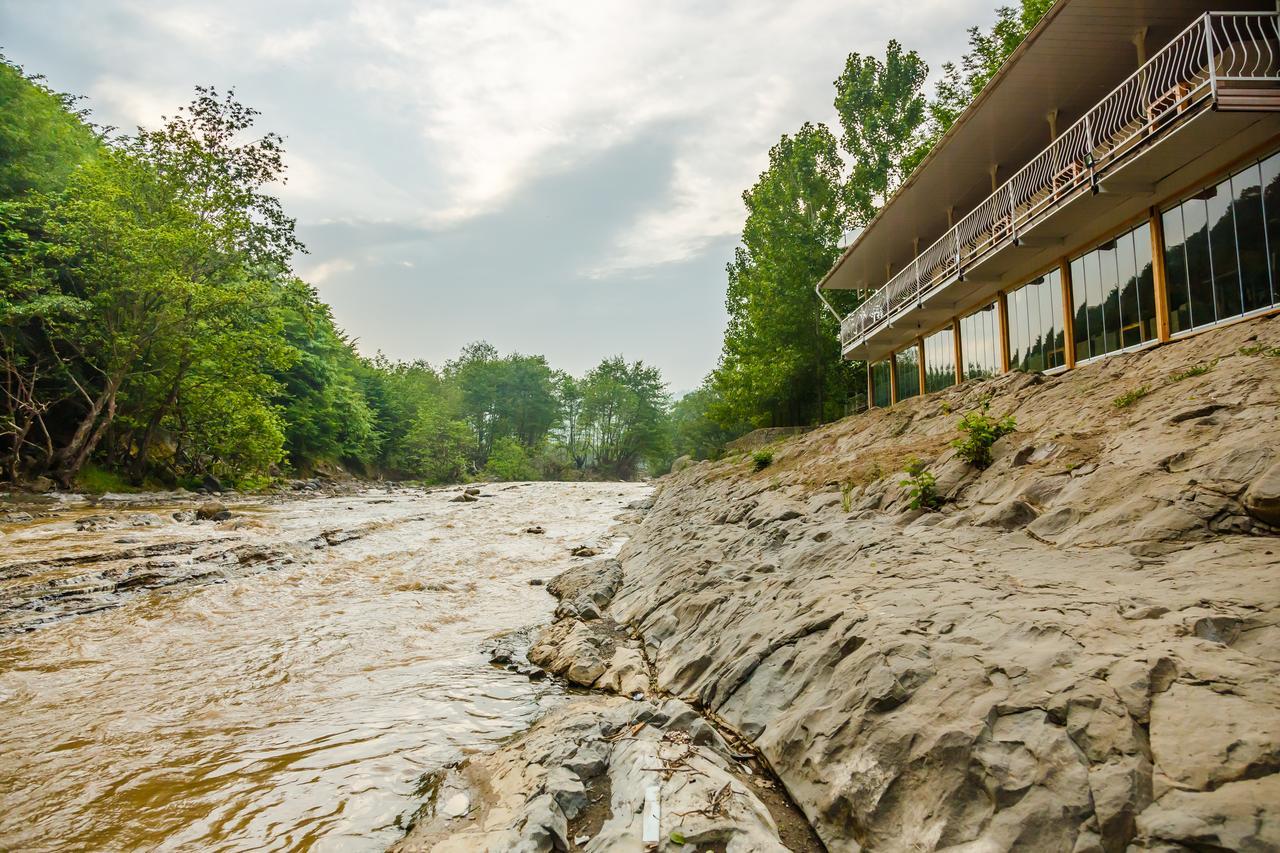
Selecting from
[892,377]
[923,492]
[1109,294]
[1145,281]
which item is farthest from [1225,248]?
[892,377]

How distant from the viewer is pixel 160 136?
2533 centimetres

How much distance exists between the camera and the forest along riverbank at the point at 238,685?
3.55 m

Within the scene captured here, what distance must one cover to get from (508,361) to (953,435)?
281 ft

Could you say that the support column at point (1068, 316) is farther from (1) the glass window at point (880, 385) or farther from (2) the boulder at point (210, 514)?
(2) the boulder at point (210, 514)

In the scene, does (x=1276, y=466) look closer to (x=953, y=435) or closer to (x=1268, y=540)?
(x=1268, y=540)

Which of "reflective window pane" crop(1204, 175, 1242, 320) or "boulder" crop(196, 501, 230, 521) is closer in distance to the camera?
"reflective window pane" crop(1204, 175, 1242, 320)

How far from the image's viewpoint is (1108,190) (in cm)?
1075

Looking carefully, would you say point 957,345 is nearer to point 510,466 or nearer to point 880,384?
point 880,384

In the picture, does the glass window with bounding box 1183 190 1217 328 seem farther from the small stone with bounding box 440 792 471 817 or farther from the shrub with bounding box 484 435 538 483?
the shrub with bounding box 484 435 538 483

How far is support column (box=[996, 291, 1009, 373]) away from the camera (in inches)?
633

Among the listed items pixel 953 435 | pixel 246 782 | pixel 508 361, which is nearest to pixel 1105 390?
pixel 953 435

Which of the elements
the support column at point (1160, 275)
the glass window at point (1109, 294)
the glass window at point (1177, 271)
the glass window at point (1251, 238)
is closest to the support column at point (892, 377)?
the glass window at point (1109, 294)

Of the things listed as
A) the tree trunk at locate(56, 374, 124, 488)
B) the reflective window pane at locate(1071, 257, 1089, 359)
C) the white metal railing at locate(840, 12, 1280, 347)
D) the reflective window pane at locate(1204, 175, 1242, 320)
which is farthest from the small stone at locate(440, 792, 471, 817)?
the tree trunk at locate(56, 374, 124, 488)

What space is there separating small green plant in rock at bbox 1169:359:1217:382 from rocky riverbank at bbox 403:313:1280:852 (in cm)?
4
